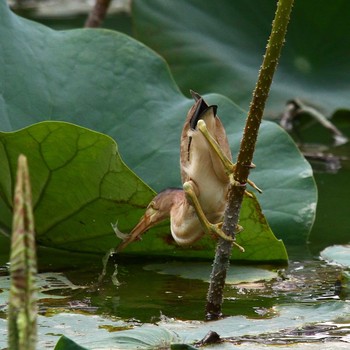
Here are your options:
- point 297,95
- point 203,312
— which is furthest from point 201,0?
point 203,312

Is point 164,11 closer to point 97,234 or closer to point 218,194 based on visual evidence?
point 97,234

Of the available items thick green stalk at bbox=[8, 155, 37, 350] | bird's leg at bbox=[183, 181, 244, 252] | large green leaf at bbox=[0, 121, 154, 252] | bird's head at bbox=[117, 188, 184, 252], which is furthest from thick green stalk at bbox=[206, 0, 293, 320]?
thick green stalk at bbox=[8, 155, 37, 350]

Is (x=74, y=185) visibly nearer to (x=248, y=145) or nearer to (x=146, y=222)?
(x=146, y=222)

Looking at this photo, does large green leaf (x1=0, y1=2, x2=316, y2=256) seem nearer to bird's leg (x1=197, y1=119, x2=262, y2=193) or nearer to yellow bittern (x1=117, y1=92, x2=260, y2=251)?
yellow bittern (x1=117, y1=92, x2=260, y2=251)

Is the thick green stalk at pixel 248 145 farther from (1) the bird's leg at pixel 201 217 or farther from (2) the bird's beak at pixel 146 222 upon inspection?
(2) the bird's beak at pixel 146 222

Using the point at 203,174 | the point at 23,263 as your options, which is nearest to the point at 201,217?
the point at 203,174
